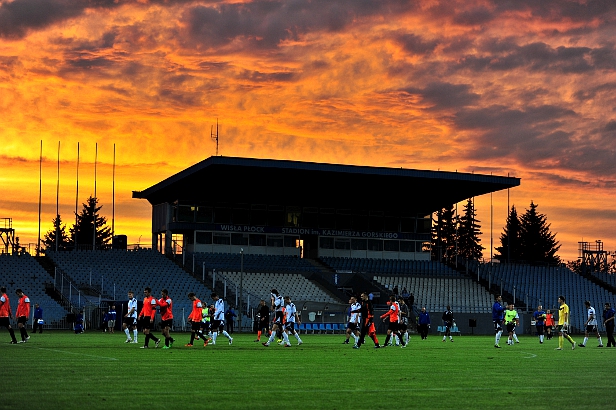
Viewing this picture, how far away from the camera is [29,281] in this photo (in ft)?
208

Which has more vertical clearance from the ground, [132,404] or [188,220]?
[188,220]

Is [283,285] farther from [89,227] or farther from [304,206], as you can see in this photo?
[89,227]

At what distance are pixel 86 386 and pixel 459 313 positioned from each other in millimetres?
48378

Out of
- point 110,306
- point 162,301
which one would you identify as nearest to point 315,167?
point 110,306

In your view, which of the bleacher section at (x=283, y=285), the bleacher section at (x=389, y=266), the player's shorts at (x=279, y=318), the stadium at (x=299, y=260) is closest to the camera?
the player's shorts at (x=279, y=318)

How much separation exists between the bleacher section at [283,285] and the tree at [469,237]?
67133 millimetres

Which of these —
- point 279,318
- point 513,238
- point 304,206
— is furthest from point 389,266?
point 513,238

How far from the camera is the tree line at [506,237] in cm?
12950

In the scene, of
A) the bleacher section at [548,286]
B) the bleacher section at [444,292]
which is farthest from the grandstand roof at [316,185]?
the bleacher section at [444,292]

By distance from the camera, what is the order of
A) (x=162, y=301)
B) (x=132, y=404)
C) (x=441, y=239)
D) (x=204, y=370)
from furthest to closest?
(x=441, y=239)
(x=162, y=301)
(x=204, y=370)
(x=132, y=404)

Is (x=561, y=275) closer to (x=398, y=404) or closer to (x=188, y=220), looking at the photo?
(x=188, y=220)

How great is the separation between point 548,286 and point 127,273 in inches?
1304

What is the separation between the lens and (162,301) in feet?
106

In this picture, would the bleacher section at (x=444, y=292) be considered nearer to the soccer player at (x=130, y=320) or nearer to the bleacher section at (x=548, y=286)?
the bleacher section at (x=548, y=286)
